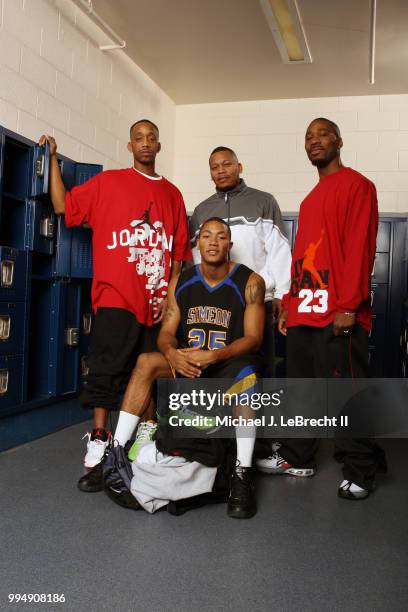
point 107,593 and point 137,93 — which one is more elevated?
point 137,93

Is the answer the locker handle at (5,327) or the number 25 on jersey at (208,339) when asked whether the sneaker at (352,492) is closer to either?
the number 25 on jersey at (208,339)

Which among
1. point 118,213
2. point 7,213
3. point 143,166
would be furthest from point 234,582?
point 7,213

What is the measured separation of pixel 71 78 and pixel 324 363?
272 centimetres

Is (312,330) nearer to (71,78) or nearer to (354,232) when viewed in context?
(354,232)

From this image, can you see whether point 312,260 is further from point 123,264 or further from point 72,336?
point 72,336

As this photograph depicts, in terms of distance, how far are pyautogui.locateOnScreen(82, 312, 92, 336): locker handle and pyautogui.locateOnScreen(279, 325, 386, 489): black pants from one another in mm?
1486

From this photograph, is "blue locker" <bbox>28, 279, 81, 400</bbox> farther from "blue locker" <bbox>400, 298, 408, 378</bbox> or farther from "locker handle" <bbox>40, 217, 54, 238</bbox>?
"blue locker" <bbox>400, 298, 408, 378</bbox>

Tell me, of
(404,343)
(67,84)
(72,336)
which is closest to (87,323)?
(72,336)

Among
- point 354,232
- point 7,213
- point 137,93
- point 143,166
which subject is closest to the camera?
point 354,232

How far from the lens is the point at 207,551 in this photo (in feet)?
6.07

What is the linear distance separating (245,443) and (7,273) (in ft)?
4.85

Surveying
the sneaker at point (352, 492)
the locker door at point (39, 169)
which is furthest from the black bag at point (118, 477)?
the locker door at point (39, 169)

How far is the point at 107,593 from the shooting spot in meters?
1.54

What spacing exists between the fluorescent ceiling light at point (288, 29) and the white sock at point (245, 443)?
8.48 feet
